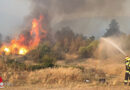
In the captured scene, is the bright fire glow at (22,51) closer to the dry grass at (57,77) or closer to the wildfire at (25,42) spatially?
the wildfire at (25,42)

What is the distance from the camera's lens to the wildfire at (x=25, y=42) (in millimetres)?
38781

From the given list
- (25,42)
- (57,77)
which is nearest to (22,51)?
(25,42)

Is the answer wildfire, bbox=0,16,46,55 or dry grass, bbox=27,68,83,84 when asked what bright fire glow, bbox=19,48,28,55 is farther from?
dry grass, bbox=27,68,83,84

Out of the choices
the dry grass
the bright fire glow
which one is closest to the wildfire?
the bright fire glow

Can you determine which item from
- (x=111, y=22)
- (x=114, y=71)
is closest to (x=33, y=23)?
(x=111, y=22)

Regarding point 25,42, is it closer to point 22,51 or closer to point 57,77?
point 22,51

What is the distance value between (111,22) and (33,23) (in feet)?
129

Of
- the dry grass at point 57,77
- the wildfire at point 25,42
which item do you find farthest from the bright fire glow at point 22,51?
the dry grass at point 57,77

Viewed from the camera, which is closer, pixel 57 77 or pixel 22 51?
A: pixel 57 77

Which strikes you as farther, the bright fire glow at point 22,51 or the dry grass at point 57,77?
the bright fire glow at point 22,51

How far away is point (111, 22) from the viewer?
2569 inches

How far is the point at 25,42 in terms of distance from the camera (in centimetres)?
4600

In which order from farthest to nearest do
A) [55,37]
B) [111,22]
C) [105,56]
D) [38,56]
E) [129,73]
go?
[111,22]
[55,37]
[105,56]
[38,56]
[129,73]

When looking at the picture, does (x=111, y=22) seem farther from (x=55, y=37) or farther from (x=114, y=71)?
(x=114, y=71)
